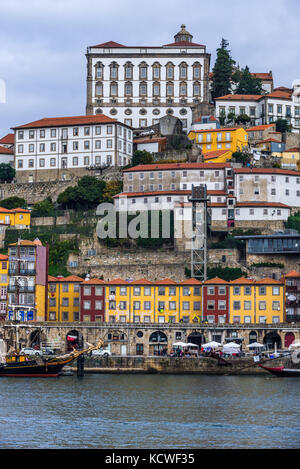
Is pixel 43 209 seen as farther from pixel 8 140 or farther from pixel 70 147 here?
pixel 8 140

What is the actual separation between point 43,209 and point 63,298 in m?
19.7

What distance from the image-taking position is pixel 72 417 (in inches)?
2157

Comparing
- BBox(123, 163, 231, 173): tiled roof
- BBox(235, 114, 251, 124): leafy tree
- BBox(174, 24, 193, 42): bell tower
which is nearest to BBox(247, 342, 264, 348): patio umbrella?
BBox(123, 163, 231, 173): tiled roof

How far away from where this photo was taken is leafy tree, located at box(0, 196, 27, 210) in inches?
4764

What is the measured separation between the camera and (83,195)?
117062mm

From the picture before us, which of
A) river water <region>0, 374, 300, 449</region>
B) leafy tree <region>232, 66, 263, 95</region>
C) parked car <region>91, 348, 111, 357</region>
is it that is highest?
A: leafy tree <region>232, 66, 263, 95</region>

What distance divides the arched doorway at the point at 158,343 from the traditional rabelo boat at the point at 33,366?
11.2 meters

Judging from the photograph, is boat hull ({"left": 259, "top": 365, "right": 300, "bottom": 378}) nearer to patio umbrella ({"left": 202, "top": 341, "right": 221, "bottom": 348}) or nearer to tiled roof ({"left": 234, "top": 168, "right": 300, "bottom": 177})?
patio umbrella ({"left": 202, "top": 341, "right": 221, "bottom": 348})

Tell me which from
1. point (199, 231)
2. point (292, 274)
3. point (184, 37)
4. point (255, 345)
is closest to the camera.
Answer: point (255, 345)

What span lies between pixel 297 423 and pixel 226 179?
206ft

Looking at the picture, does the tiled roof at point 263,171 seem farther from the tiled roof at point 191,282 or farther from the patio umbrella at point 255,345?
the patio umbrella at point 255,345

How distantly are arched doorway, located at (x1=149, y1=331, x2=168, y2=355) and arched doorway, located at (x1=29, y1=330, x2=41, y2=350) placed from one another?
10.3m

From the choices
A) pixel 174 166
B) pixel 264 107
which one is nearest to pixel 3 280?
pixel 174 166

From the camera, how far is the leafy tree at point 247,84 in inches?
5743
